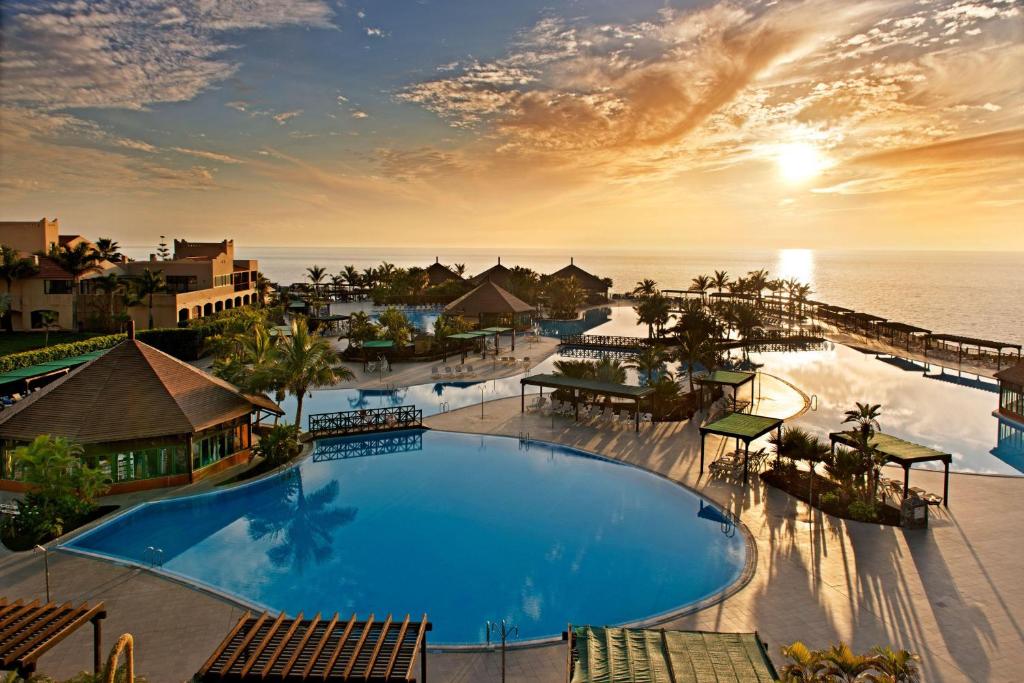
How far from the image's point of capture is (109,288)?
4194cm

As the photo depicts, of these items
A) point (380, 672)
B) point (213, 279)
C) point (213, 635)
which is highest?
point (213, 279)

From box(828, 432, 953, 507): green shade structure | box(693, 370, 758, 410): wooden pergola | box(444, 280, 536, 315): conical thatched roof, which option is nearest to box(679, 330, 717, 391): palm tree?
box(693, 370, 758, 410): wooden pergola

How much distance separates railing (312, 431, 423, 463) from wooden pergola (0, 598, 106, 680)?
13.3 metres

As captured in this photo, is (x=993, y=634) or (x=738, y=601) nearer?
(x=993, y=634)

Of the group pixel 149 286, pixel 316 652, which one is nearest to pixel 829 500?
pixel 316 652

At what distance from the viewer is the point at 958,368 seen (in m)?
39.3

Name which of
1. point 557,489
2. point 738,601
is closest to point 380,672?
point 738,601

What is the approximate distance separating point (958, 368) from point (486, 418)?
3157 centimetres

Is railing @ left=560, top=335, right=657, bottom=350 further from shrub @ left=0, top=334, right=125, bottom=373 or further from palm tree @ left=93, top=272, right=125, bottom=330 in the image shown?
palm tree @ left=93, top=272, right=125, bottom=330

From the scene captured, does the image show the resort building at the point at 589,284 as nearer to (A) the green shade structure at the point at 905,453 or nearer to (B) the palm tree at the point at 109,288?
(B) the palm tree at the point at 109,288

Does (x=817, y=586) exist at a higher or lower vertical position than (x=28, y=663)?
lower

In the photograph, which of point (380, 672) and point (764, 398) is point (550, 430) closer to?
point (764, 398)

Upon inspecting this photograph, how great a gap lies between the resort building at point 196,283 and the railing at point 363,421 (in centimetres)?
2573

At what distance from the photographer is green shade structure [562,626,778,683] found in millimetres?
7906
